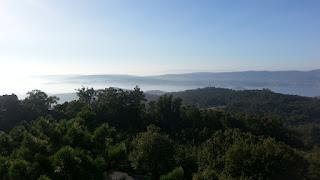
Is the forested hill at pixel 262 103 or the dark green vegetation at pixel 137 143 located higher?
the dark green vegetation at pixel 137 143

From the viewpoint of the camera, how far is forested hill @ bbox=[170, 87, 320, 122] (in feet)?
452

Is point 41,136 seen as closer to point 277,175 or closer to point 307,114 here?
point 277,175

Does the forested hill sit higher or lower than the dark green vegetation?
lower

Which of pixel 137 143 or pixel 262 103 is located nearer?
pixel 137 143

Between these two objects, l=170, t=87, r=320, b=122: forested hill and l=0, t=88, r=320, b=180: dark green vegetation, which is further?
l=170, t=87, r=320, b=122: forested hill

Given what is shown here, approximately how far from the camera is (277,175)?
36.8 metres

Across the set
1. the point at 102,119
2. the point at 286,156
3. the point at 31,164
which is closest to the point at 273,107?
the point at 102,119

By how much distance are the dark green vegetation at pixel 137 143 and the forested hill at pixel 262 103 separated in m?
48.5

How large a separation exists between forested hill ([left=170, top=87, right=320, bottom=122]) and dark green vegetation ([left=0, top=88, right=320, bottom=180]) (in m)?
48.5

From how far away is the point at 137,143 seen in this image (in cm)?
4462

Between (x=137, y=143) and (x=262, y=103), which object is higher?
(x=137, y=143)

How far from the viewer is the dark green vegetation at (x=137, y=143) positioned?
101 ft

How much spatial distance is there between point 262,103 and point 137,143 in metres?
113

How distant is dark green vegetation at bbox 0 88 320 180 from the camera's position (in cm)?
3075
